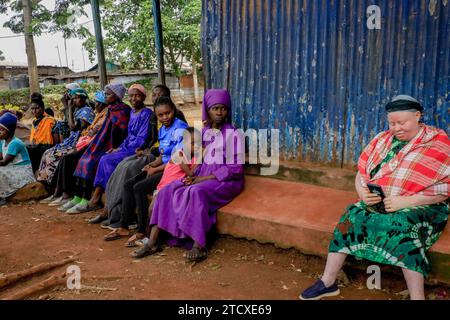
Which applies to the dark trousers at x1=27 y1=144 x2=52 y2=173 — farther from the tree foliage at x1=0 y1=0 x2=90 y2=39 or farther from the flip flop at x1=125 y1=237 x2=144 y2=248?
the tree foliage at x1=0 y1=0 x2=90 y2=39

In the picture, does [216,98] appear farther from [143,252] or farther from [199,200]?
[143,252]

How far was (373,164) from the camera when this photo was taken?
3.18m

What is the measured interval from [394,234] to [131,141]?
3522 millimetres

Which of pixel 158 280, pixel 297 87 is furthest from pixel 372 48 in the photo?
pixel 158 280

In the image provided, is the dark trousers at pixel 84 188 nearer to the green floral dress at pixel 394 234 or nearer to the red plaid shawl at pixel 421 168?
the green floral dress at pixel 394 234

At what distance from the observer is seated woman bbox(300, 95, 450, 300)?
2.72 m

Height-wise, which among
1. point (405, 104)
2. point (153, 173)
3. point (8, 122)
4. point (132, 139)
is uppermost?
point (405, 104)

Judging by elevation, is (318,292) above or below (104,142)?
below

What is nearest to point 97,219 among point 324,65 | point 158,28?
point 158,28

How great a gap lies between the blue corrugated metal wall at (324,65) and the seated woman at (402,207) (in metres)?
0.92

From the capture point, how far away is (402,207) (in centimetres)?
284

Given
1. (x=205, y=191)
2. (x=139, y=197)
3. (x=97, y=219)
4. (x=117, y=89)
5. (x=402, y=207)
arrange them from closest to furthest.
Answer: (x=402, y=207), (x=205, y=191), (x=139, y=197), (x=97, y=219), (x=117, y=89)

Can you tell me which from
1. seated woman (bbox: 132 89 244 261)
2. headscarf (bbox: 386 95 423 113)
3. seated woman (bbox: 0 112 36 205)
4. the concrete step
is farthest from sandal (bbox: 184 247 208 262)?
seated woman (bbox: 0 112 36 205)
